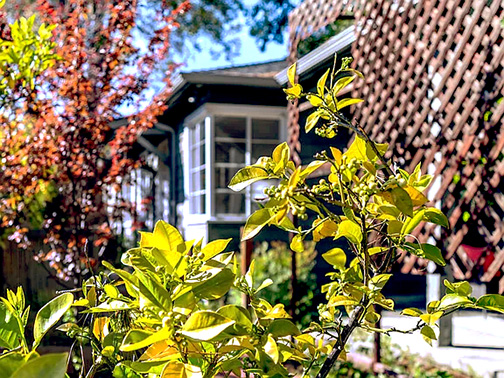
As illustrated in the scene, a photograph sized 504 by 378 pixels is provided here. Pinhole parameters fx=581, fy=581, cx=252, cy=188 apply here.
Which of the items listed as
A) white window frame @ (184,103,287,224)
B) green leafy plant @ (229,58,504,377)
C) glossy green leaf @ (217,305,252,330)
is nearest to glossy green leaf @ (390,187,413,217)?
green leafy plant @ (229,58,504,377)

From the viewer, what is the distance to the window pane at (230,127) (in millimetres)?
9141

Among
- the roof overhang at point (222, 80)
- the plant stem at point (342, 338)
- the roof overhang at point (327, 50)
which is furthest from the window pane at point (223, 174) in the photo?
the plant stem at point (342, 338)

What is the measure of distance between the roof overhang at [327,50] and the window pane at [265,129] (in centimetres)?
331

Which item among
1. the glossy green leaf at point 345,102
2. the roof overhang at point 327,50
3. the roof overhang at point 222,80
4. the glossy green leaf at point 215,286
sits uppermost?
the roof overhang at point 222,80

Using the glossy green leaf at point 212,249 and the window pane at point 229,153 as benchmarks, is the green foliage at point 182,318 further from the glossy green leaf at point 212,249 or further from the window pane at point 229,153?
the window pane at point 229,153

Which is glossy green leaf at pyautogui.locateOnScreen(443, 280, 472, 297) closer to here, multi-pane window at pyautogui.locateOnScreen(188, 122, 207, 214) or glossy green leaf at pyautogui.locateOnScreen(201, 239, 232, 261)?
glossy green leaf at pyautogui.locateOnScreen(201, 239, 232, 261)

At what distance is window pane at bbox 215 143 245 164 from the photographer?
9.23m

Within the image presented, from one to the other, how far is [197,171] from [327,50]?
4.44 meters

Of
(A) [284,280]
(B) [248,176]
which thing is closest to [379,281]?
(B) [248,176]

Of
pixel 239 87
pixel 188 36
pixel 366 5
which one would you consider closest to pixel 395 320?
pixel 239 87

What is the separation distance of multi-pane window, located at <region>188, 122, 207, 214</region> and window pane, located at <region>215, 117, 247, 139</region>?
28 cm

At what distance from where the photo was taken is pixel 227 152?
9.27m

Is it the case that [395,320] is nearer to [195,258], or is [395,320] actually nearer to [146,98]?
[146,98]

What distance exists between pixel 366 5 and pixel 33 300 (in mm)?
5996
